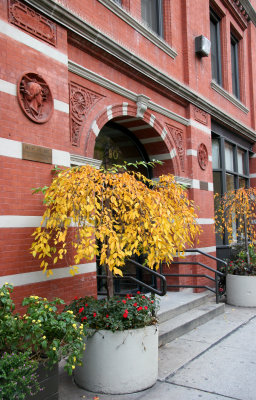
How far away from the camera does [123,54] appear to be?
703 centimetres

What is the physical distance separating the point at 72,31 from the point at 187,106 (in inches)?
167

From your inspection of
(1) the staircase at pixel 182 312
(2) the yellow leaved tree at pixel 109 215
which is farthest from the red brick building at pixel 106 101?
(1) the staircase at pixel 182 312

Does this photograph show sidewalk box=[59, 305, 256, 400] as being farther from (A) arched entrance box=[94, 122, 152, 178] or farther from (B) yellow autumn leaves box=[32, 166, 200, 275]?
(A) arched entrance box=[94, 122, 152, 178]

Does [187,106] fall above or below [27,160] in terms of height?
above

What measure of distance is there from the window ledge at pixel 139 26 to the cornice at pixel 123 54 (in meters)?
0.74

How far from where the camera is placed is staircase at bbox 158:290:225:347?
5.89 meters

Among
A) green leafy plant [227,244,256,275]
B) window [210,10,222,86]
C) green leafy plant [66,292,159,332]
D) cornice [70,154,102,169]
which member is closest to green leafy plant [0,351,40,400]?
green leafy plant [66,292,159,332]

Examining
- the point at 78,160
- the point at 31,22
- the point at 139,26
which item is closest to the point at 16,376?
the point at 78,160

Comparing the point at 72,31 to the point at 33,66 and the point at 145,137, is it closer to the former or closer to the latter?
→ the point at 33,66

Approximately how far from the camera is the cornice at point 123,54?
5.52 meters

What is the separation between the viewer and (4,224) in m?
4.59

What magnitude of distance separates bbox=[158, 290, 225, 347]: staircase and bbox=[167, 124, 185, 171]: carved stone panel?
3110mm

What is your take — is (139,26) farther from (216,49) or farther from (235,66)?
(235,66)

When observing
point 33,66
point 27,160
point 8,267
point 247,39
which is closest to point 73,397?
point 8,267
